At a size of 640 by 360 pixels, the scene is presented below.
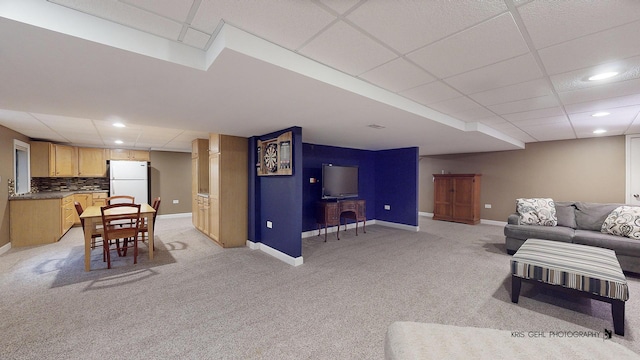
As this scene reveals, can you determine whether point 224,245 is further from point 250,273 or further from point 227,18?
point 227,18

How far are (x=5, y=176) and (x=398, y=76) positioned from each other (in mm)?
6348

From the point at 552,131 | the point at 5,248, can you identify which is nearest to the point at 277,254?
the point at 5,248

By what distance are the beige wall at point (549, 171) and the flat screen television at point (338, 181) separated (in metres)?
3.70

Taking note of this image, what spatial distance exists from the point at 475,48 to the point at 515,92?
1306 millimetres

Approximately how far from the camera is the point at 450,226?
640 centimetres

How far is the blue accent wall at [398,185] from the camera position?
6074 millimetres

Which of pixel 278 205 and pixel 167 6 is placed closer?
pixel 167 6

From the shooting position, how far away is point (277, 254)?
3.92m

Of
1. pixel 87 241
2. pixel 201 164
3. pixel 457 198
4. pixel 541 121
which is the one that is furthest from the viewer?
pixel 457 198

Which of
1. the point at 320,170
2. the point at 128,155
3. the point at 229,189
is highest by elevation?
the point at 128,155

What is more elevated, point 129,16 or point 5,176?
point 129,16

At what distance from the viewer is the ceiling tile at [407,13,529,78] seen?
1491 millimetres

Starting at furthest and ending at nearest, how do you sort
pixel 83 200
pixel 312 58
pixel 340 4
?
pixel 83 200
pixel 312 58
pixel 340 4

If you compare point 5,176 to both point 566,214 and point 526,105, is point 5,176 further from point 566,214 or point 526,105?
point 566,214
